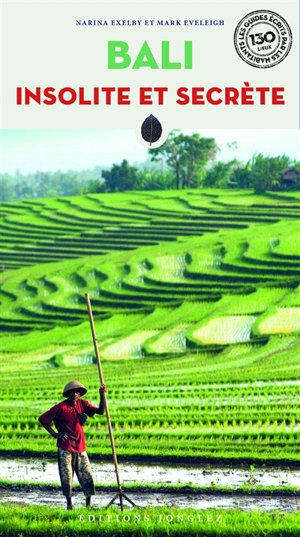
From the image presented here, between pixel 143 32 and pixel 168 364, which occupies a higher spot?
pixel 143 32

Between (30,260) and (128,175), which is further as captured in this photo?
(128,175)

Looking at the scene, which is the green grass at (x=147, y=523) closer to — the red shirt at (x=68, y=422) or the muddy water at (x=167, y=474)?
the red shirt at (x=68, y=422)

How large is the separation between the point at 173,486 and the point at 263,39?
411cm

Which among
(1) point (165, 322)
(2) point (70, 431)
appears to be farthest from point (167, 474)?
(1) point (165, 322)

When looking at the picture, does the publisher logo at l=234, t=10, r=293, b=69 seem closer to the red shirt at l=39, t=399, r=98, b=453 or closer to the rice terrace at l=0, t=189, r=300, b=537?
the rice terrace at l=0, t=189, r=300, b=537

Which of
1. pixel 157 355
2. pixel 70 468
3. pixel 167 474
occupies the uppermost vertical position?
pixel 70 468

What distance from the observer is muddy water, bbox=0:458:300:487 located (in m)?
9.28

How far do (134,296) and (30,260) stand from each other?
11.0 metres

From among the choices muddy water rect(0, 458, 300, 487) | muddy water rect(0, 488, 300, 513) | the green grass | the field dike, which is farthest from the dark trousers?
muddy water rect(0, 458, 300, 487)

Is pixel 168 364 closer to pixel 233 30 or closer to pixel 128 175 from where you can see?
pixel 233 30

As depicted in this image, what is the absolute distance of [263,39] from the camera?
405 inches

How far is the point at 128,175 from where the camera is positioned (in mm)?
61125

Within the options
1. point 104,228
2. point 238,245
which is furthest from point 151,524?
point 104,228

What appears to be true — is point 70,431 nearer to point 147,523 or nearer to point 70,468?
point 70,468
